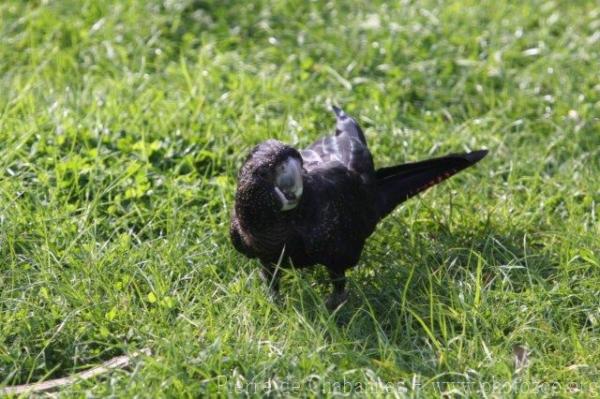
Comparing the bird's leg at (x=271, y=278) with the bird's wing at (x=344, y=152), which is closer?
the bird's leg at (x=271, y=278)

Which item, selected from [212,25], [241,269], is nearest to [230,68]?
[212,25]

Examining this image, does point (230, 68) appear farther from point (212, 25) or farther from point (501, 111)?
point (501, 111)

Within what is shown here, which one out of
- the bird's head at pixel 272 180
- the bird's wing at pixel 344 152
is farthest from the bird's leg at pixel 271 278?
the bird's wing at pixel 344 152

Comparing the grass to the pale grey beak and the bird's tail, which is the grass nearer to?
the bird's tail

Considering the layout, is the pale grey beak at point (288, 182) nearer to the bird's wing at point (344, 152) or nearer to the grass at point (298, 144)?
the grass at point (298, 144)

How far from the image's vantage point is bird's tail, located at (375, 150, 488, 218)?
465 cm

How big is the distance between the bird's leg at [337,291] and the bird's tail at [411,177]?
17.8 inches

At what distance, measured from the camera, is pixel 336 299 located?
14.3ft

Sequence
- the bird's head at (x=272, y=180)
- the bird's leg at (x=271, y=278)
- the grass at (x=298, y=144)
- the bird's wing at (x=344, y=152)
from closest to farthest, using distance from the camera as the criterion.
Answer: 1. the grass at (x=298, y=144)
2. the bird's head at (x=272, y=180)
3. the bird's leg at (x=271, y=278)
4. the bird's wing at (x=344, y=152)

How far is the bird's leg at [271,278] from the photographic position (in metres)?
4.23

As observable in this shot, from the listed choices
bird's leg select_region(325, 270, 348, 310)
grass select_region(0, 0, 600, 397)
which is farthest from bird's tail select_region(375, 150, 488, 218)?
bird's leg select_region(325, 270, 348, 310)

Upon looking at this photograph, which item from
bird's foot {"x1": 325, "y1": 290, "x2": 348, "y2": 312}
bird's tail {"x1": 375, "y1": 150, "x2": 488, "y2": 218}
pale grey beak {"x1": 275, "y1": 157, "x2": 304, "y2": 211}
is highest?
pale grey beak {"x1": 275, "y1": 157, "x2": 304, "y2": 211}

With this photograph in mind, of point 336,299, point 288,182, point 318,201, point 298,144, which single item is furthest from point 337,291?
point 298,144

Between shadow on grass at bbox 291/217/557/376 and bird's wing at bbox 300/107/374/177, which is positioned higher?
bird's wing at bbox 300/107/374/177
